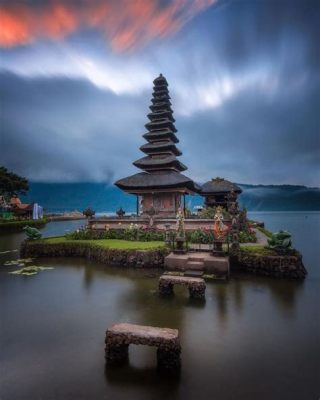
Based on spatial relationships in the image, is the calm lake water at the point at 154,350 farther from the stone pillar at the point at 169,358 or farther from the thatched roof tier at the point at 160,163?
the thatched roof tier at the point at 160,163

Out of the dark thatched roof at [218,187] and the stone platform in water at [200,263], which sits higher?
Result: the dark thatched roof at [218,187]

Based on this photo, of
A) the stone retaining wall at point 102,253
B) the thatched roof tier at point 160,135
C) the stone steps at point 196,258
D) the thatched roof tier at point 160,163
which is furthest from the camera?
the thatched roof tier at point 160,135

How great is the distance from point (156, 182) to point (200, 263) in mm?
14677

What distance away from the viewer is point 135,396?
4883 millimetres

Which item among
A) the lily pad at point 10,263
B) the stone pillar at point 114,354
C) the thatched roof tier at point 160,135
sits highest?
the thatched roof tier at point 160,135

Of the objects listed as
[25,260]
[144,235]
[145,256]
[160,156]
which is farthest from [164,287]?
[160,156]

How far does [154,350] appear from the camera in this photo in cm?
641

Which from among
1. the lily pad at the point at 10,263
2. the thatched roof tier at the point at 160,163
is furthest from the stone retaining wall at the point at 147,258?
the thatched roof tier at the point at 160,163

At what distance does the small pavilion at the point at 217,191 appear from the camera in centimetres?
3472

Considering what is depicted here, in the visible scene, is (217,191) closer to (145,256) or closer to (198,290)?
(145,256)

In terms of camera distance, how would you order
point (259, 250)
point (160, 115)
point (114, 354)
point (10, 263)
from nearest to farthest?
point (114, 354), point (259, 250), point (10, 263), point (160, 115)

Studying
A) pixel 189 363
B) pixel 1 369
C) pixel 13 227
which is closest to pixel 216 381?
pixel 189 363

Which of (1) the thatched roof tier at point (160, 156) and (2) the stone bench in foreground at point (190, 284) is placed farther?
(1) the thatched roof tier at point (160, 156)

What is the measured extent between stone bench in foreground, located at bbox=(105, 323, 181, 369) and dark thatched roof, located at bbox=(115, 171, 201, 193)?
66.5 ft
